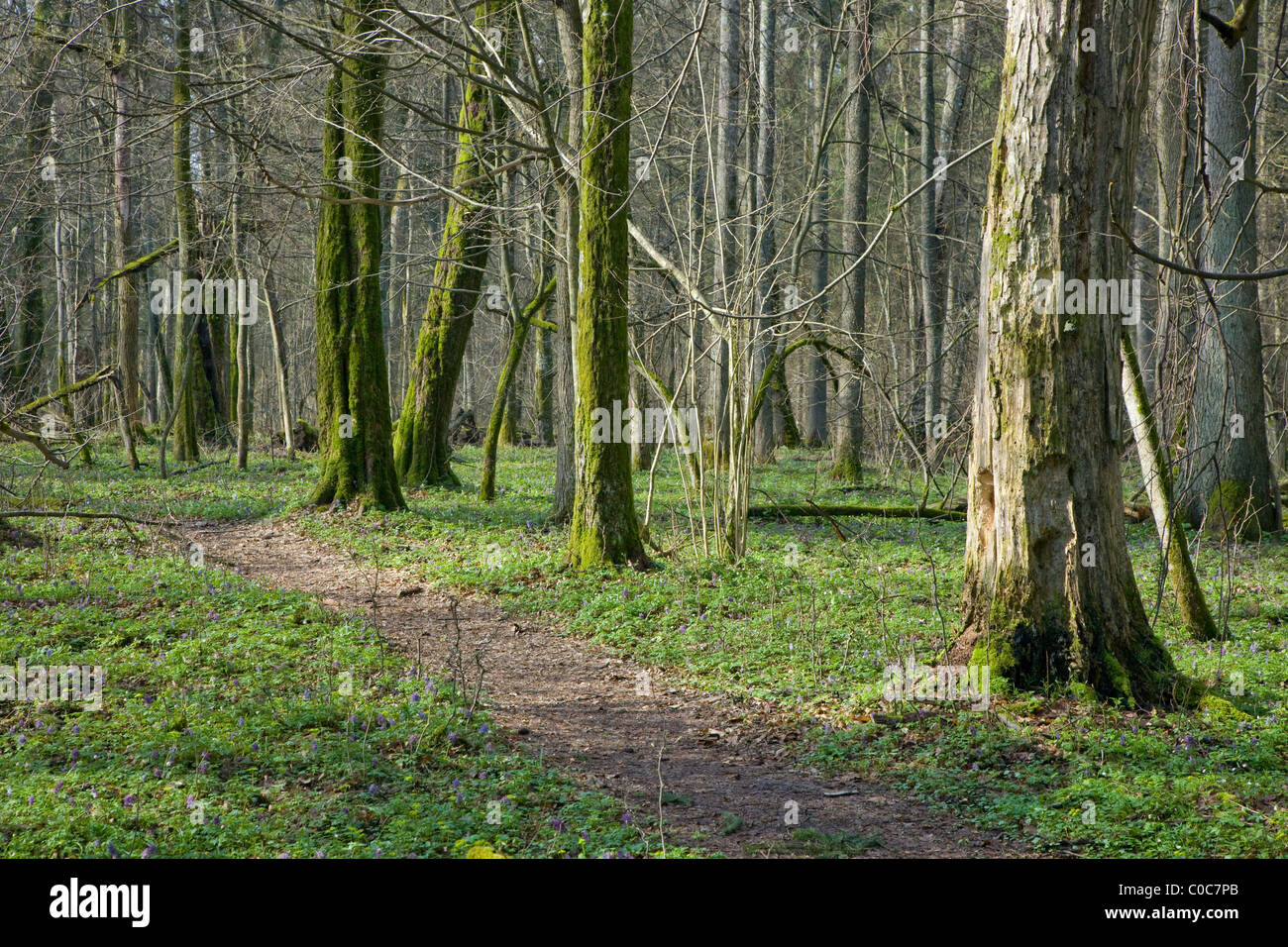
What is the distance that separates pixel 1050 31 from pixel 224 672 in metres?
6.08

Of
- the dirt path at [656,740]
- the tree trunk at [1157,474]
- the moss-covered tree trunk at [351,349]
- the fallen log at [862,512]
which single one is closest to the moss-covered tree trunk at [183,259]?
the moss-covered tree trunk at [351,349]

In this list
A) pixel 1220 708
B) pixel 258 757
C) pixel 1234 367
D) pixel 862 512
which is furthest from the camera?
pixel 862 512

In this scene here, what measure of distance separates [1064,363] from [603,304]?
4467mm

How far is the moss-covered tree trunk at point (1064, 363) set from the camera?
16.5 ft

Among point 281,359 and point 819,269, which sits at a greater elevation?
point 819,269

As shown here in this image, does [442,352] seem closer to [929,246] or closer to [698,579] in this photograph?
[698,579]

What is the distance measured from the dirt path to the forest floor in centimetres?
2

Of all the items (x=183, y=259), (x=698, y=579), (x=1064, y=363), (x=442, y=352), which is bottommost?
(x=698, y=579)

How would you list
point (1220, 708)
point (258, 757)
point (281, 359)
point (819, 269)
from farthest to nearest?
point (819, 269)
point (281, 359)
point (1220, 708)
point (258, 757)

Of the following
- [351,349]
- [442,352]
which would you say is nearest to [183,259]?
[442,352]

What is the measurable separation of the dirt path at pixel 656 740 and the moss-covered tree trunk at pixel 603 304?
1333 mm

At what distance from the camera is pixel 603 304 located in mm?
8523

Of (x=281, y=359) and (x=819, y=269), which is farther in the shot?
(x=819, y=269)
